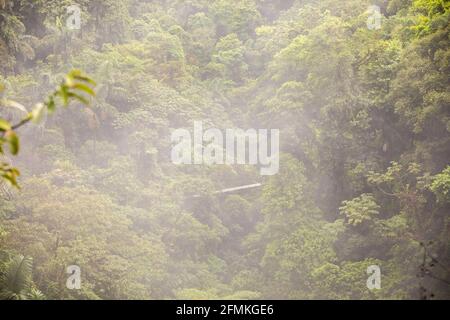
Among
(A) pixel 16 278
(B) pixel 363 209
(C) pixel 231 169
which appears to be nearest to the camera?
(A) pixel 16 278

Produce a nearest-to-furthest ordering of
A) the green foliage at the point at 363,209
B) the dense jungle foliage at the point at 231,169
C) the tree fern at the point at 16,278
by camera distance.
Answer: the tree fern at the point at 16,278 → the dense jungle foliage at the point at 231,169 → the green foliage at the point at 363,209

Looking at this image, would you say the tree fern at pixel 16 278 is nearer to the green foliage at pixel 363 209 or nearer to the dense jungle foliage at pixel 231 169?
the dense jungle foliage at pixel 231 169

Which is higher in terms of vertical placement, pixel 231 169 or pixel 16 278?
pixel 231 169

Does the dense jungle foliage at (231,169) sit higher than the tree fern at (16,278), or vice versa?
the dense jungle foliage at (231,169)

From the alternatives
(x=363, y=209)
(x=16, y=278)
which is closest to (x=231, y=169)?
(x=363, y=209)

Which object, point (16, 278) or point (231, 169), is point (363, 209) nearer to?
point (231, 169)

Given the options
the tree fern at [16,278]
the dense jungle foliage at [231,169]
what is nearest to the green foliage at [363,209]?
the dense jungle foliage at [231,169]

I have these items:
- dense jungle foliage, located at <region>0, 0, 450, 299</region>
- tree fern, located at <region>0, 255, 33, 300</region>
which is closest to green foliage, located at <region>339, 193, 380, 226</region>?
dense jungle foliage, located at <region>0, 0, 450, 299</region>
